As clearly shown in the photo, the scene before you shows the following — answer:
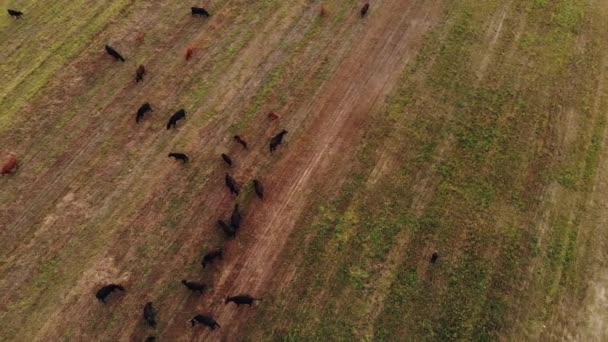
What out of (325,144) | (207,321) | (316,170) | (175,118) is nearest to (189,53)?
(175,118)

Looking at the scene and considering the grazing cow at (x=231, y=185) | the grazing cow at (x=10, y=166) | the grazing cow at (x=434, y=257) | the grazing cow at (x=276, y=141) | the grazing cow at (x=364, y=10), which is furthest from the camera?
the grazing cow at (x=364, y=10)

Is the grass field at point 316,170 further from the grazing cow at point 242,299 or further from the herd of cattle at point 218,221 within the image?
the grazing cow at point 242,299

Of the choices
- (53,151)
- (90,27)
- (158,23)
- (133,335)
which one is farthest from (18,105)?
(133,335)

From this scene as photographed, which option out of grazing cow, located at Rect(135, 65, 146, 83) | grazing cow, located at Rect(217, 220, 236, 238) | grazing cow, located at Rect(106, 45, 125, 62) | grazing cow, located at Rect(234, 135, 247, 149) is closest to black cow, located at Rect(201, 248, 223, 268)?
grazing cow, located at Rect(217, 220, 236, 238)

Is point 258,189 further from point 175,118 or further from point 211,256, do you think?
point 175,118

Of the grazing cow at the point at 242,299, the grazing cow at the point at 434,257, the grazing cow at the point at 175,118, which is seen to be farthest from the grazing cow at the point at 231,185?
the grazing cow at the point at 434,257

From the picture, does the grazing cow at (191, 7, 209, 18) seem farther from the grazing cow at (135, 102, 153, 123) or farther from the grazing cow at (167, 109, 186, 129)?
the grazing cow at (167, 109, 186, 129)

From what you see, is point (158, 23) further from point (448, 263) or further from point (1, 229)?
point (448, 263)
